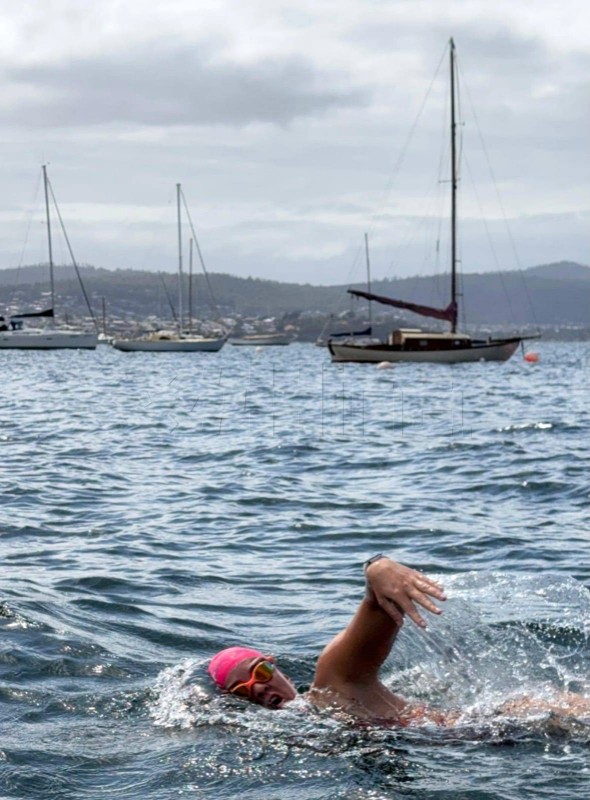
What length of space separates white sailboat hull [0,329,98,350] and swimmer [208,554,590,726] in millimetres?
81768

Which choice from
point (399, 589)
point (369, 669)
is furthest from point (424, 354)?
point (399, 589)

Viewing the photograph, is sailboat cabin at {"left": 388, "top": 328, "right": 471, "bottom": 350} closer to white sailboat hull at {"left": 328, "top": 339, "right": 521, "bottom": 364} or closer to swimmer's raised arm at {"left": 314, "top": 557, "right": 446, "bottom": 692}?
white sailboat hull at {"left": 328, "top": 339, "right": 521, "bottom": 364}

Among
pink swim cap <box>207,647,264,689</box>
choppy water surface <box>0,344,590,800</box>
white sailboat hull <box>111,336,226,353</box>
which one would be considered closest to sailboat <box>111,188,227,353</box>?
white sailboat hull <box>111,336,226,353</box>

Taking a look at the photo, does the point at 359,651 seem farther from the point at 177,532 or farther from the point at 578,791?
the point at 177,532

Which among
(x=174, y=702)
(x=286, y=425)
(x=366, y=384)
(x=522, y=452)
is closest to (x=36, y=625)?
(x=174, y=702)

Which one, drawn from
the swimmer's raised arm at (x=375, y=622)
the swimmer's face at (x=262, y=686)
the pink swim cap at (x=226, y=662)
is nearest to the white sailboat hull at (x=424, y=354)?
the pink swim cap at (x=226, y=662)

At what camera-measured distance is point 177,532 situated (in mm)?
12844

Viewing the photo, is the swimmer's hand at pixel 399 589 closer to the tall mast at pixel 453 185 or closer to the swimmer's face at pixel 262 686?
the swimmer's face at pixel 262 686

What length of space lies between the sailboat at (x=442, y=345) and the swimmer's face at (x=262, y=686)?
2149 inches

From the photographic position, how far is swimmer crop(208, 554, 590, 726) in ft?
18.2

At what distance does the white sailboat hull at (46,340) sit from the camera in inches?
3408

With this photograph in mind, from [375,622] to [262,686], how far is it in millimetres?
1059

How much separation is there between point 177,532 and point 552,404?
2130cm

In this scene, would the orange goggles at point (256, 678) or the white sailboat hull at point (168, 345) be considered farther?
the white sailboat hull at point (168, 345)
